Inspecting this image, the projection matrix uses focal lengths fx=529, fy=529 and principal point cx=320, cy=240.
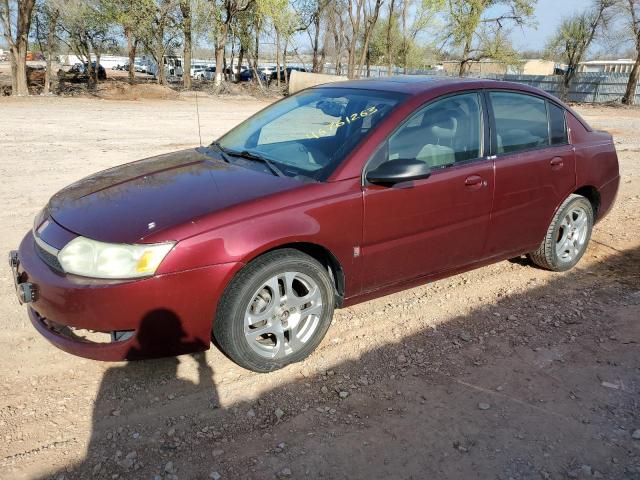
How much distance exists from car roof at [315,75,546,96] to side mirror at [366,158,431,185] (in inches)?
27.0

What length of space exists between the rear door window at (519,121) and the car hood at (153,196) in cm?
181

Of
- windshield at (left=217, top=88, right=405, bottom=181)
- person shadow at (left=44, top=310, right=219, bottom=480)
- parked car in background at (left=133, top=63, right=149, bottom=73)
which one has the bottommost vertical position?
person shadow at (left=44, top=310, right=219, bottom=480)

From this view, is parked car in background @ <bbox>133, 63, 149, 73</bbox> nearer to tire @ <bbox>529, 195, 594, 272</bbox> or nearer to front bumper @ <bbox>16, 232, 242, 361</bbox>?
tire @ <bbox>529, 195, 594, 272</bbox>

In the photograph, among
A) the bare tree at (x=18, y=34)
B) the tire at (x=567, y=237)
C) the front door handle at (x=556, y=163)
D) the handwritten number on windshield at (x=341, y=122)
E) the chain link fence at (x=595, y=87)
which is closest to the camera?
the handwritten number on windshield at (x=341, y=122)

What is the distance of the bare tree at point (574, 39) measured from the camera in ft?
116

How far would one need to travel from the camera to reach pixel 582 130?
4.68 m

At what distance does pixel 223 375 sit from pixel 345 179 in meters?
1.39

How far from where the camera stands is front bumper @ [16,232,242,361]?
2.70 metres

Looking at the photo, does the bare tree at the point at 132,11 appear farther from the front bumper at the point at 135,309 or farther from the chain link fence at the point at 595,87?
the front bumper at the point at 135,309

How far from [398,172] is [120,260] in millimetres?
1676

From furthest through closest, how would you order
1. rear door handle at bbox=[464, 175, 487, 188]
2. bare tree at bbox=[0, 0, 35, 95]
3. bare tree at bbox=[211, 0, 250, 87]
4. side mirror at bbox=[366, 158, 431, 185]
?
bare tree at bbox=[211, 0, 250, 87]
bare tree at bbox=[0, 0, 35, 95]
rear door handle at bbox=[464, 175, 487, 188]
side mirror at bbox=[366, 158, 431, 185]

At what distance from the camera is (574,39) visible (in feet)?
121

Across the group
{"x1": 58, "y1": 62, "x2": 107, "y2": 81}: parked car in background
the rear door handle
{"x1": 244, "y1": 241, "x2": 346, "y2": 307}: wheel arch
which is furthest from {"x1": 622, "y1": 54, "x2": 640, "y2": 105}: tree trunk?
{"x1": 244, "y1": 241, "x2": 346, "y2": 307}: wheel arch

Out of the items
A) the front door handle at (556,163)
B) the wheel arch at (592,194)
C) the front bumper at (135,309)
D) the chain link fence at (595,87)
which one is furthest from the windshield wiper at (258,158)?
the chain link fence at (595,87)
